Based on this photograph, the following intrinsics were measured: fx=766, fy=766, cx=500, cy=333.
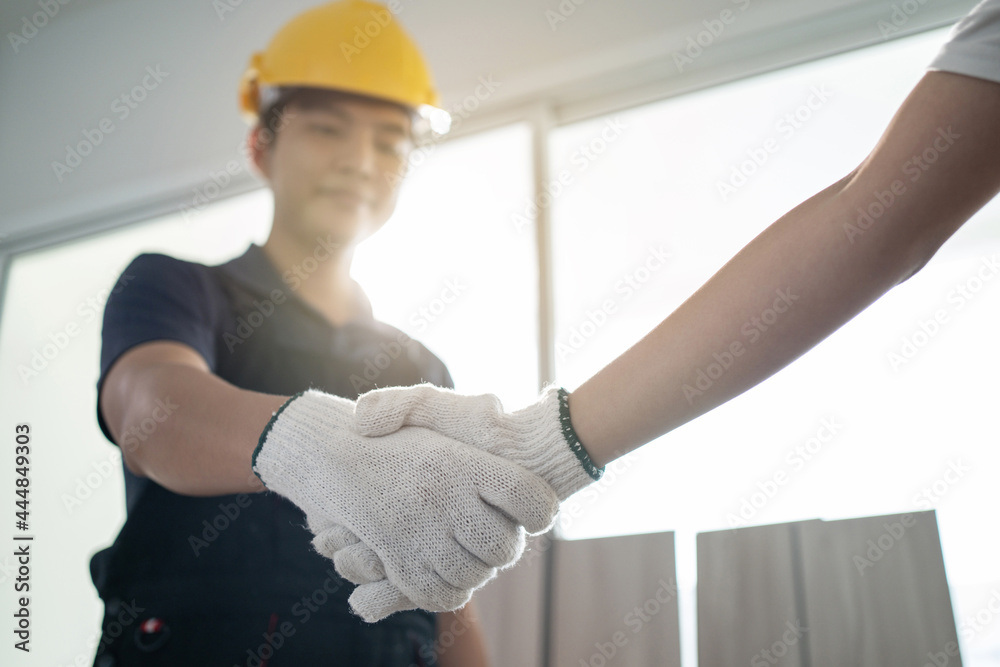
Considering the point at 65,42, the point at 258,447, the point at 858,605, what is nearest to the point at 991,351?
the point at 858,605

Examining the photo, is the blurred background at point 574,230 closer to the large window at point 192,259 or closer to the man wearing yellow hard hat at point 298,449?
the large window at point 192,259

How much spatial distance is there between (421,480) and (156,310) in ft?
2.21

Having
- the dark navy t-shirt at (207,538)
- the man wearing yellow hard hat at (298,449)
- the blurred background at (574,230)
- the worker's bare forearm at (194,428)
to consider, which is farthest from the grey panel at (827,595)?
the worker's bare forearm at (194,428)

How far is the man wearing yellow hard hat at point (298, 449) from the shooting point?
0.89 metres

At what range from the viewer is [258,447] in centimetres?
94

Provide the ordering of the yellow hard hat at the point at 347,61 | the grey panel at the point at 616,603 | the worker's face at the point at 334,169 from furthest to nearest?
the yellow hard hat at the point at 347,61 → the grey panel at the point at 616,603 → the worker's face at the point at 334,169

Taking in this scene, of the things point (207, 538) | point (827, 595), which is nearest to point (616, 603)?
point (827, 595)

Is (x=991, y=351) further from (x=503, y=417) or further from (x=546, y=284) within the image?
(x=503, y=417)

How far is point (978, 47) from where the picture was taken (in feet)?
2.24

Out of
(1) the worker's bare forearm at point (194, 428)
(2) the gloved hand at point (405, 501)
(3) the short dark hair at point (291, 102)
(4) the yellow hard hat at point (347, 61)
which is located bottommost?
(2) the gloved hand at point (405, 501)

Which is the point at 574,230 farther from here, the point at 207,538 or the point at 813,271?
the point at 813,271

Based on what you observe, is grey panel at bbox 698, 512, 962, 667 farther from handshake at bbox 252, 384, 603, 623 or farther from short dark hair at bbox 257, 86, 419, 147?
short dark hair at bbox 257, 86, 419, 147

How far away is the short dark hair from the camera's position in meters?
2.00

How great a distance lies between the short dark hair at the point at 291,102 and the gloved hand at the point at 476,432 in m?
1.28
